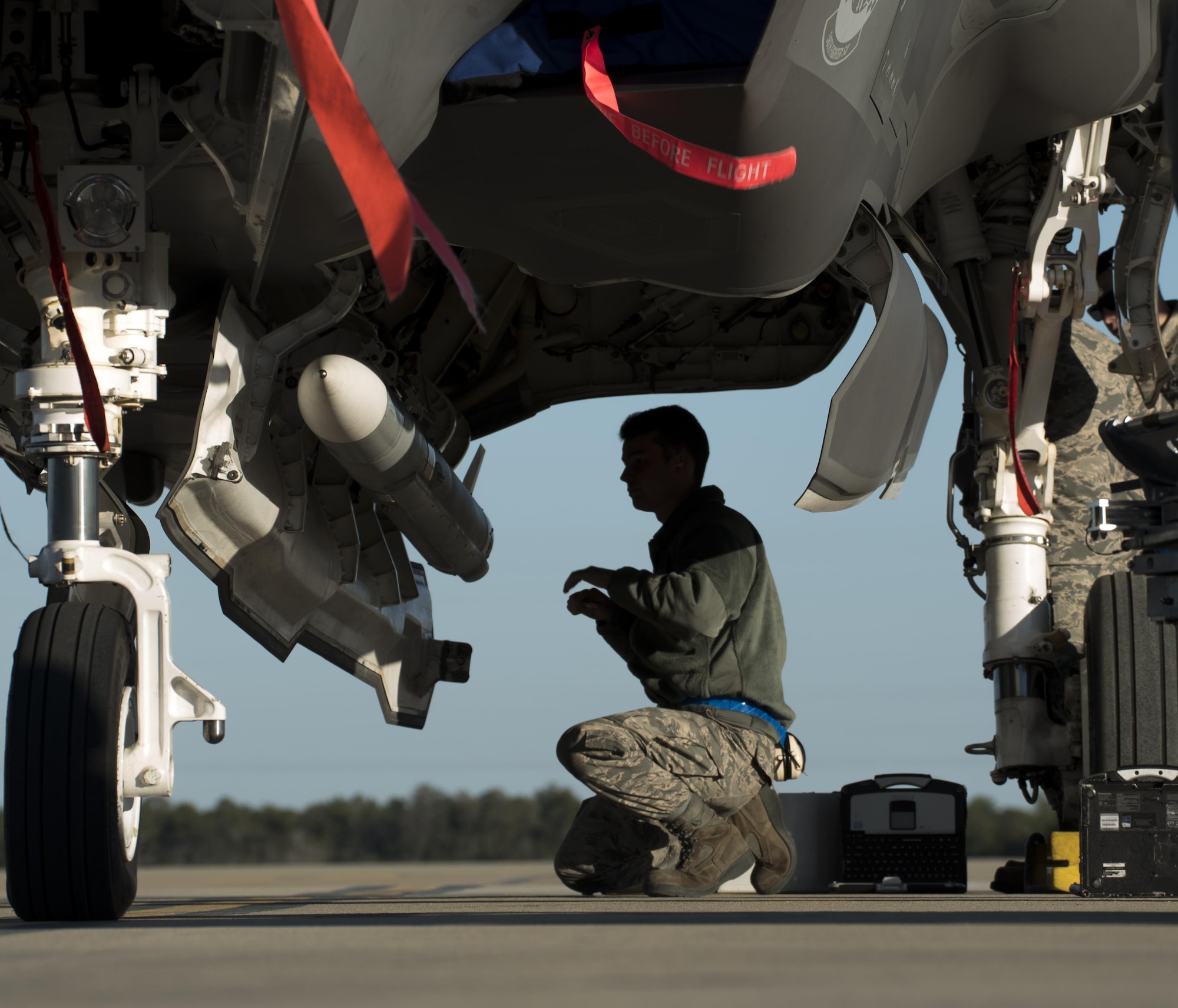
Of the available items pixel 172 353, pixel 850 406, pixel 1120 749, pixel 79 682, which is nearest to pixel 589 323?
pixel 172 353

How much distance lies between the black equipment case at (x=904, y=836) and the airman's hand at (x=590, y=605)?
2.41 m

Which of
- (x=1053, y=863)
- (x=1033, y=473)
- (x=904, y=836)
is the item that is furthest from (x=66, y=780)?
(x=1033, y=473)

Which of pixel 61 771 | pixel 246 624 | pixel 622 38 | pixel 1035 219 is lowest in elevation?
pixel 61 771

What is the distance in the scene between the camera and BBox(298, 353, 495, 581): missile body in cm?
559

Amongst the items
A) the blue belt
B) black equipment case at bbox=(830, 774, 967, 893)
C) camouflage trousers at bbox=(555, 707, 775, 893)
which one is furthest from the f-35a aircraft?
camouflage trousers at bbox=(555, 707, 775, 893)

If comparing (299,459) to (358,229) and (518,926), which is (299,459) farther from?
(518,926)

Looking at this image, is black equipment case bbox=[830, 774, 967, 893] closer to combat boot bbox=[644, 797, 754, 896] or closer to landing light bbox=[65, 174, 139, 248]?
combat boot bbox=[644, 797, 754, 896]

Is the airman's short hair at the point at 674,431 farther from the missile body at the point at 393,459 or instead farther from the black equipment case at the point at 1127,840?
the black equipment case at the point at 1127,840

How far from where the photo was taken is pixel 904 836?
781cm

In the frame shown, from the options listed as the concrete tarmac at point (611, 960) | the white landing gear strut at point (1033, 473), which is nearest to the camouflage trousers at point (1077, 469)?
the white landing gear strut at point (1033, 473)

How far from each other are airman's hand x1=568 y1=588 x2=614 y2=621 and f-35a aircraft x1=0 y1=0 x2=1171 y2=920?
0.82 m

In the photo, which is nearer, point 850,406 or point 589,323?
point 850,406

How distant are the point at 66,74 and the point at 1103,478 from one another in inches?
237

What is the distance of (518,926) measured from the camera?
330 centimetres
